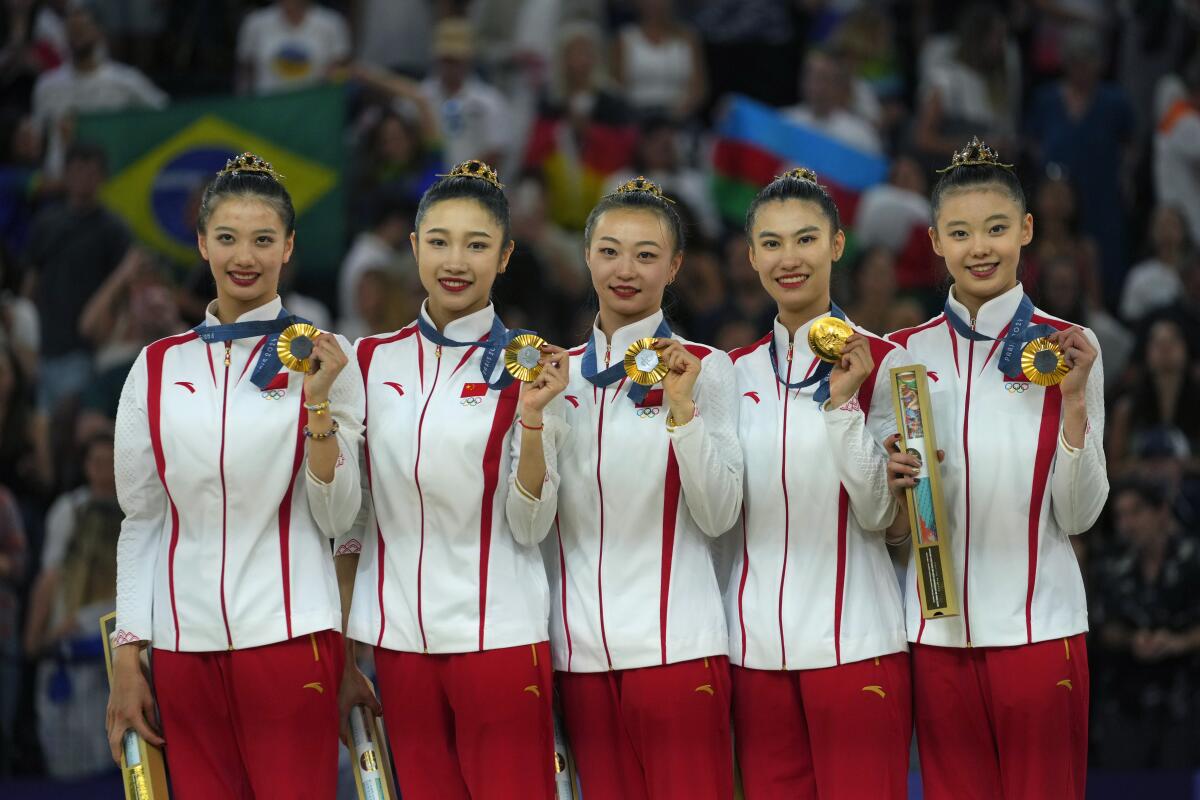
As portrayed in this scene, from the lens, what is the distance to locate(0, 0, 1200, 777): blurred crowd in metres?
6.99

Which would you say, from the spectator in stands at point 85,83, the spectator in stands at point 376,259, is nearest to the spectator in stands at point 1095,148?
the spectator in stands at point 376,259

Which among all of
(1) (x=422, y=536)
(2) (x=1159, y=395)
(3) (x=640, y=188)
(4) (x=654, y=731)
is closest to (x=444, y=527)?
(1) (x=422, y=536)

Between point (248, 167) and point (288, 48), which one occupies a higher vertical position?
point (288, 48)

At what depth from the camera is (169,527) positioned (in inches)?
172

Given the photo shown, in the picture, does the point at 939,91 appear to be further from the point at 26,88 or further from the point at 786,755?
the point at 786,755

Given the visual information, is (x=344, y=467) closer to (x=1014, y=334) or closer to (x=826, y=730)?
(x=826, y=730)

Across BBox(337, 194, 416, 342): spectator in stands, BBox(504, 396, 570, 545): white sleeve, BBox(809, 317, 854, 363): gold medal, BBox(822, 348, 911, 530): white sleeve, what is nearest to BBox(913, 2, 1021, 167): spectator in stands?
BBox(337, 194, 416, 342): spectator in stands

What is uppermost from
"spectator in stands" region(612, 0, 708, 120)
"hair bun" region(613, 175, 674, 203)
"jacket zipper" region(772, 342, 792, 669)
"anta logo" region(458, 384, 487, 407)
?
"spectator in stands" region(612, 0, 708, 120)

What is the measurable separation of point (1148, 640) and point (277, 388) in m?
3.98

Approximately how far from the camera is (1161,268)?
8781mm

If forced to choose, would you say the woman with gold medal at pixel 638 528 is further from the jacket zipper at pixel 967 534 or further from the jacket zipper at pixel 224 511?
the jacket zipper at pixel 224 511

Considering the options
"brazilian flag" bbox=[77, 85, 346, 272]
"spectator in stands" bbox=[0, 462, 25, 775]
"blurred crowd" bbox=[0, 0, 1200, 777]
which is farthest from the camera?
"brazilian flag" bbox=[77, 85, 346, 272]

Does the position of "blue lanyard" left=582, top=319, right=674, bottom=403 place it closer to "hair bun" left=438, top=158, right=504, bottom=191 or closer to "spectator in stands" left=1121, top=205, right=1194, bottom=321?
"hair bun" left=438, top=158, right=504, bottom=191

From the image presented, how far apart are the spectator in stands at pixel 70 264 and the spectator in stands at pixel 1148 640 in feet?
14.6
